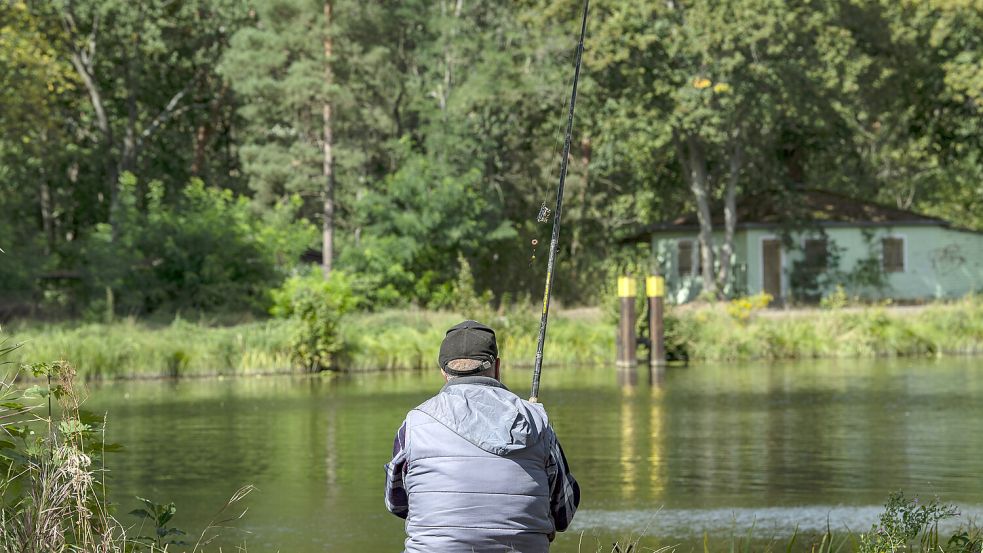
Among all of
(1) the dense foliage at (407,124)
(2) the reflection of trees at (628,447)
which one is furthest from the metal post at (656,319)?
(1) the dense foliage at (407,124)

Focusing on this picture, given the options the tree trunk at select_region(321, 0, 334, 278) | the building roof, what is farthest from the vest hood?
the building roof

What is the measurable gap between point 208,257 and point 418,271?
26.9 ft

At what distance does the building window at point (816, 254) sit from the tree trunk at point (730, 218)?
2371 millimetres

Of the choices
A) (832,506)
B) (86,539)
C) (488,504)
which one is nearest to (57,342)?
(832,506)

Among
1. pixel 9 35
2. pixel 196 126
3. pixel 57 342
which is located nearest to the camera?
pixel 57 342

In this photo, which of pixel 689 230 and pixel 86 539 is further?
pixel 689 230

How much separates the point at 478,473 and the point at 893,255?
148 feet

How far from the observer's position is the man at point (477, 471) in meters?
5.46

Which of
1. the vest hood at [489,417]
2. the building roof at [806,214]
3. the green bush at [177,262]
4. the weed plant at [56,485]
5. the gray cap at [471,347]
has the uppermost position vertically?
the building roof at [806,214]

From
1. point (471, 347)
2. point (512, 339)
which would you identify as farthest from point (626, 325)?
point (471, 347)

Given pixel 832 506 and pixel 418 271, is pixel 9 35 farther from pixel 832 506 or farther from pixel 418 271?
pixel 832 506

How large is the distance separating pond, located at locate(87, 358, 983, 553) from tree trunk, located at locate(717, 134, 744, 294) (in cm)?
1652

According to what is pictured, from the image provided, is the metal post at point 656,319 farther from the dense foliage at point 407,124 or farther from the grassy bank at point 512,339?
the dense foliage at point 407,124

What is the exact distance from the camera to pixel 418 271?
45.1 m
